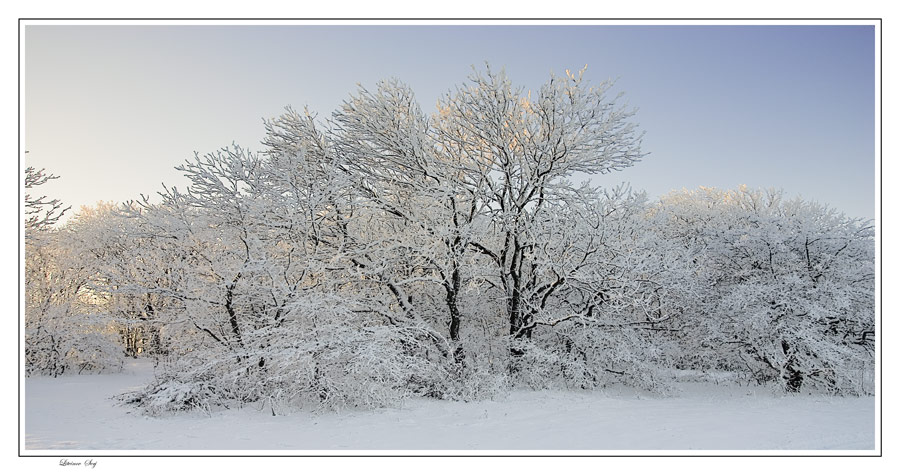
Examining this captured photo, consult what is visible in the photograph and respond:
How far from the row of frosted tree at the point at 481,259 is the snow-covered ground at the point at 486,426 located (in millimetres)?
1039

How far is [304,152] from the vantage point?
10.6 metres

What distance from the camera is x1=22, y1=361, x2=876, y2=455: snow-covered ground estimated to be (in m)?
6.18

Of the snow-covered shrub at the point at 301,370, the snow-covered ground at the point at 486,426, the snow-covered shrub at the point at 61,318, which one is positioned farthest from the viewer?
the snow-covered shrub at the point at 61,318

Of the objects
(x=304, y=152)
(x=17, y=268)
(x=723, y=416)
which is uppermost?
(x=304, y=152)

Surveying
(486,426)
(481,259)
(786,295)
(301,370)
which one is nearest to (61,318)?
(301,370)

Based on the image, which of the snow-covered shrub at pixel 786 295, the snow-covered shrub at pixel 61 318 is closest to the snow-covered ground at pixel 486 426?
the snow-covered shrub at pixel 786 295

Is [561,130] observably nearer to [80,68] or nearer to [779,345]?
[779,345]

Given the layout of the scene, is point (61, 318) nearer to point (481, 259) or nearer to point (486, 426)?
point (481, 259)

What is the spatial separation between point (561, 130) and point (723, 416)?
18.9ft

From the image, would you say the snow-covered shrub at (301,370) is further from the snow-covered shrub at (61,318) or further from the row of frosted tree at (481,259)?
the snow-covered shrub at (61,318)

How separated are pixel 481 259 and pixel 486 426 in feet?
16.5

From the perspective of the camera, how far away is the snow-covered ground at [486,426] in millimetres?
6180

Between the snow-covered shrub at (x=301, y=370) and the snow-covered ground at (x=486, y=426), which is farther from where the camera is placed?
the snow-covered shrub at (x=301, y=370)
